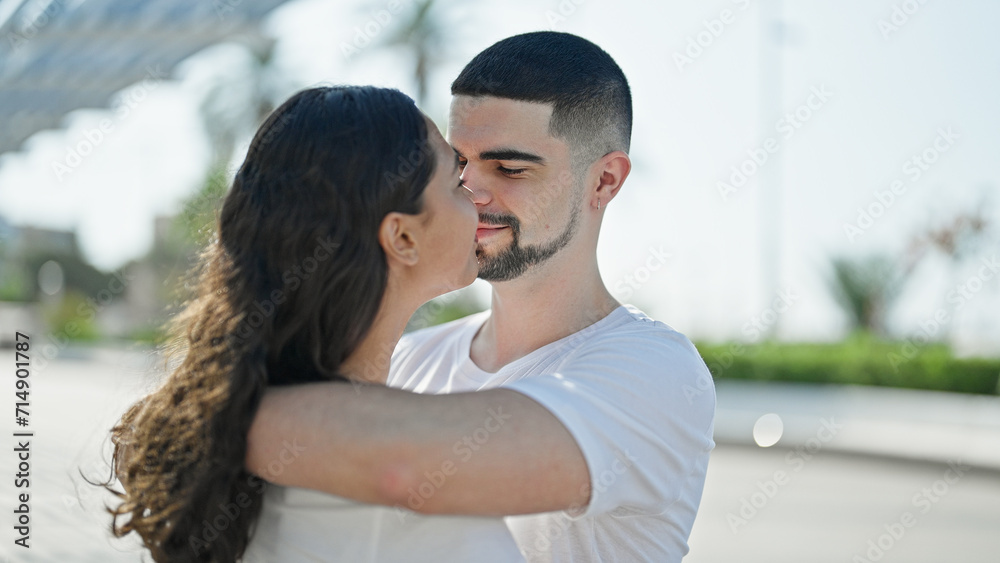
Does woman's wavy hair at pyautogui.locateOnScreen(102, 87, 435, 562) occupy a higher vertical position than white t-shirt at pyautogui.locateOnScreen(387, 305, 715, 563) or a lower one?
higher

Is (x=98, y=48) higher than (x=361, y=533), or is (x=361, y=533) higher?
(x=98, y=48)

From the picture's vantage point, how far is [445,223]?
6.01ft

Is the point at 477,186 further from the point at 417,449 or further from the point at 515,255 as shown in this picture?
the point at 417,449

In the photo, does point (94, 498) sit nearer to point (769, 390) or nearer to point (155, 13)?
point (155, 13)

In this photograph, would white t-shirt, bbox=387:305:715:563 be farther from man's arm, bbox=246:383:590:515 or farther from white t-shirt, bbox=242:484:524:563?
white t-shirt, bbox=242:484:524:563

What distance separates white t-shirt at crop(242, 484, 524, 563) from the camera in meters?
1.56

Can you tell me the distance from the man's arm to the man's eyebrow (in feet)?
Answer: 4.09

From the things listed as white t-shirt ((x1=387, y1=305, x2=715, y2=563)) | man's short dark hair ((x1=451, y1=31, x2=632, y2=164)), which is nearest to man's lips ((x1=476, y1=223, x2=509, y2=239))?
man's short dark hair ((x1=451, y1=31, x2=632, y2=164))

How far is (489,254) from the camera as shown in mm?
2818

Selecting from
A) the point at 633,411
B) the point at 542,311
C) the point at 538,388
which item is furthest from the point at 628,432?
the point at 542,311

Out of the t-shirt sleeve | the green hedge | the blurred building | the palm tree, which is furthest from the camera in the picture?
the palm tree

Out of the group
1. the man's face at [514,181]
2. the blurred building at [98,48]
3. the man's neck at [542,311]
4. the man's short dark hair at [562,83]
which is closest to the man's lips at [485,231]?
the man's face at [514,181]

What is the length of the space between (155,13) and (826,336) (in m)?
17.8

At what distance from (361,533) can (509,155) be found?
4.71 feet
